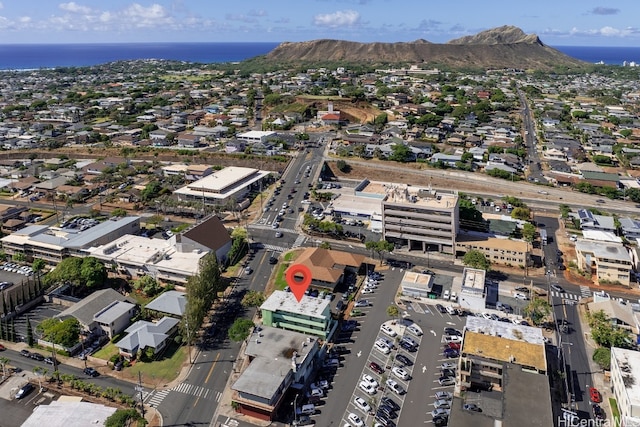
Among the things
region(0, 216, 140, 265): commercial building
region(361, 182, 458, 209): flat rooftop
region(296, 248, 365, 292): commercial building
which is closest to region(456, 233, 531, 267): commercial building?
region(361, 182, 458, 209): flat rooftop

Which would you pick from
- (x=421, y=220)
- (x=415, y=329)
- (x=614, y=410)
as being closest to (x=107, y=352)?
(x=415, y=329)

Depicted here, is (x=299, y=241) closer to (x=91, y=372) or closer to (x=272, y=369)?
(x=272, y=369)

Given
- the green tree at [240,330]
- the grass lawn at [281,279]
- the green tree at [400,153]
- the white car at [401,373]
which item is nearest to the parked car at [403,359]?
the white car at [401,373]

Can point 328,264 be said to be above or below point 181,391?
above

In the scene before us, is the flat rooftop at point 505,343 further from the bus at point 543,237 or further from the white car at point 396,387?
the bus at point 543,237

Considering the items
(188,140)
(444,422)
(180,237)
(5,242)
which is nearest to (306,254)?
(180,237)

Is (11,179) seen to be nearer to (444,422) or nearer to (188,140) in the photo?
(188,140)
